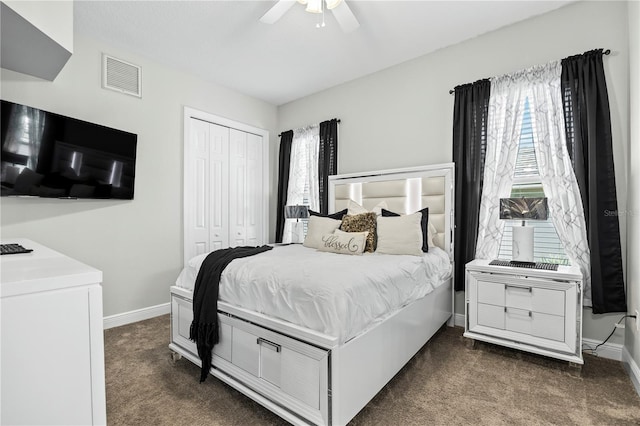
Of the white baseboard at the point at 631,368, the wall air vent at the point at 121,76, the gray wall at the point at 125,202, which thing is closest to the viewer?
the white baseboard at the point at 631,368

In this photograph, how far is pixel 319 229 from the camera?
3076 mm

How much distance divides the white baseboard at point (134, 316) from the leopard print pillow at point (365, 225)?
7.45ft

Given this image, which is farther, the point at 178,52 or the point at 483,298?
the point at 178,52

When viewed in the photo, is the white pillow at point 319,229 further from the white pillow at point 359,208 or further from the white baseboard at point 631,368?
the white baseboard at point 631,368

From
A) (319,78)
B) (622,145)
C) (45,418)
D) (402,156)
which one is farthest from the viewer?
(319,78)

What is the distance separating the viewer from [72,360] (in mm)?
800

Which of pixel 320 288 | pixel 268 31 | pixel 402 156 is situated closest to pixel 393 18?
pixel 268 31

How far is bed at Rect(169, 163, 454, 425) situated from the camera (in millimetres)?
1529

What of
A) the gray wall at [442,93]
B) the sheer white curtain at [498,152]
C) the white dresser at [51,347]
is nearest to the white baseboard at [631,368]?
the gray wall at [442,93]

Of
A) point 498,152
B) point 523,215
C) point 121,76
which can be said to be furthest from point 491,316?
point 121,76

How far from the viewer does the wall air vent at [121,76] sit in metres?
3.07

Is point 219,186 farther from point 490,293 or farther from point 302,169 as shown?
point 490,293

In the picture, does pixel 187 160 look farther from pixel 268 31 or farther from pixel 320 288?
pixel 320 288

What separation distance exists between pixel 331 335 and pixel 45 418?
1.05 m
